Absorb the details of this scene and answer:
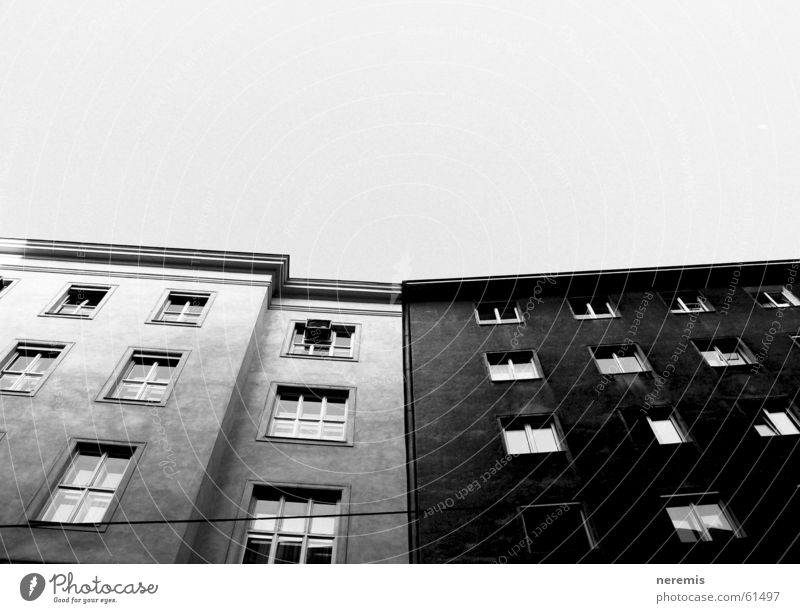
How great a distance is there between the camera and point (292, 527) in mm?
13727

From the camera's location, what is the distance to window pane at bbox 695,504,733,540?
13.1 meters

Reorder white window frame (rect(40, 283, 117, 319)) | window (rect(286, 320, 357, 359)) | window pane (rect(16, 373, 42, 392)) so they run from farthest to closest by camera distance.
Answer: window (rect(286, 320, 357, 359)), white window frame (rect(40, 283, 117, 319)), window pane (rect(16, 373, 42, 392))

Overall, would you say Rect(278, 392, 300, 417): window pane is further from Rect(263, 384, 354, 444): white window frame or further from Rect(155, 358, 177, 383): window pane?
Rect(155, 358, 177, 383): window pane

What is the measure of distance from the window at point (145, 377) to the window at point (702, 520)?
13.7m

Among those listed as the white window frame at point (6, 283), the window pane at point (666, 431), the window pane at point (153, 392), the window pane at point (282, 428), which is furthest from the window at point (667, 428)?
the white window frame at point (6, 283)

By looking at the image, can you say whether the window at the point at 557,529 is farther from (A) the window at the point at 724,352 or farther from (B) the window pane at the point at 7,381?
(B) the window pane at the point at 7,381

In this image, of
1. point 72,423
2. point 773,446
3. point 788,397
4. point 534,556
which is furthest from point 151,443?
point 788,397

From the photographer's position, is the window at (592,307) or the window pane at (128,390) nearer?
the window pane at (128,390)

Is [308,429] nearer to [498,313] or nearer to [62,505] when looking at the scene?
[62,505]

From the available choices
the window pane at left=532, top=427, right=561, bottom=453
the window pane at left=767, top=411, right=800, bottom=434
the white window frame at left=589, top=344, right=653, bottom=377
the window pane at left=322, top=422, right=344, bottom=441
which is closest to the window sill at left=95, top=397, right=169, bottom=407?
the window pane at left=322, top=422, right=344, bottom=441

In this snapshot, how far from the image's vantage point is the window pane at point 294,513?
13695 millimetres

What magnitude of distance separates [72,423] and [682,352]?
1836cm

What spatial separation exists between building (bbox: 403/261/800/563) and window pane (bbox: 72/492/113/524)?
7174 mm
